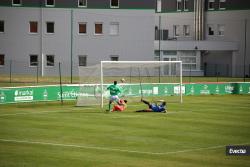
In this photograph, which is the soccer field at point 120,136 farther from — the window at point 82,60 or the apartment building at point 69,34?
the window at point 82,60

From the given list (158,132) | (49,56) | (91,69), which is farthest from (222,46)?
(158,132)

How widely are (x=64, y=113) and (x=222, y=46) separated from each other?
49.8 m

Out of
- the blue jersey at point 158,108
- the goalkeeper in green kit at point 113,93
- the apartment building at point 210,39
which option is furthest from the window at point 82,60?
the blue jersey at point 158,108

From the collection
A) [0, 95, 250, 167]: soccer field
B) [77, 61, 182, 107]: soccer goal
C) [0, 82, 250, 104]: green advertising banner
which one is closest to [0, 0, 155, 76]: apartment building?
[0, 82, 250, 104]: green advertising banner

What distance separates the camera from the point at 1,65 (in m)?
72.6

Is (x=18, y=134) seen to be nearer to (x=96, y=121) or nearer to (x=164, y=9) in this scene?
(x=96, y=121)

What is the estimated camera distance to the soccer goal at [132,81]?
42406 millimetres

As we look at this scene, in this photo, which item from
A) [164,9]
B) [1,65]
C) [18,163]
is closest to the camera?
[18,163]

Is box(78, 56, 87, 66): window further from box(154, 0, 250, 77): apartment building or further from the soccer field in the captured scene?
the soccer field

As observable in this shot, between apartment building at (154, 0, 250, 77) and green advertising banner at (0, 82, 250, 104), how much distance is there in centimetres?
2580

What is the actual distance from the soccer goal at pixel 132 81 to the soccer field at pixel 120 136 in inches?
79.6

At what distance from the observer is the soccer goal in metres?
42.4

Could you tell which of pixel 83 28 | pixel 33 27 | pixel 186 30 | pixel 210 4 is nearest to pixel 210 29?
pixel 210 4

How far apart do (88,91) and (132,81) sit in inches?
283
